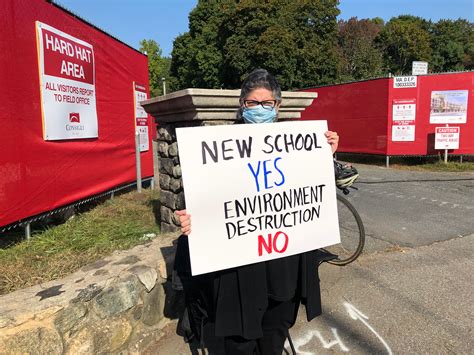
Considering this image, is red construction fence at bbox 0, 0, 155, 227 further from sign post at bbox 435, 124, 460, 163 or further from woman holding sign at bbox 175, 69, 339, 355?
sign post at bbox 435, 124, 460, 163

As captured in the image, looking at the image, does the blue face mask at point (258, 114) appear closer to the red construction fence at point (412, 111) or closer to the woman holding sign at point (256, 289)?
the woman holding sign at point (256, 289)

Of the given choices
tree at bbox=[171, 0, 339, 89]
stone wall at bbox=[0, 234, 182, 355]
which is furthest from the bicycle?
tree at bbox=[171, 0, 339, 89]

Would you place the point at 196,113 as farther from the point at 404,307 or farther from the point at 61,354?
the point at 404,307

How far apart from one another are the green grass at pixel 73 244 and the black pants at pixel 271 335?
1.46 m

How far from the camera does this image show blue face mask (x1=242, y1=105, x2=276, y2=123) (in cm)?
211

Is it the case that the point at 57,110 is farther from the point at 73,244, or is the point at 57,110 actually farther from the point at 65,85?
the point at 73,244

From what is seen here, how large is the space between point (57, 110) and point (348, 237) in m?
3.56

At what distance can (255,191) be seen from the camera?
203 centimetres

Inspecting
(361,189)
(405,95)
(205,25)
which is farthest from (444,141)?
(205,25)

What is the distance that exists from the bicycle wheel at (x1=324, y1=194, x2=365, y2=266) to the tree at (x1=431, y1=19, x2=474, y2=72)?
156 feet

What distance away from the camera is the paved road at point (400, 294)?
113 inches

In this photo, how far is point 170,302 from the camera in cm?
316

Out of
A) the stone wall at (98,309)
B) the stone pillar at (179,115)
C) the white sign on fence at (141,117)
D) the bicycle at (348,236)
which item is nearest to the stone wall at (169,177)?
the stone pillar at (179,115)

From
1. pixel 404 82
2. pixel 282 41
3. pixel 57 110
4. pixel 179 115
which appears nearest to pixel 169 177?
pixel 179 115
